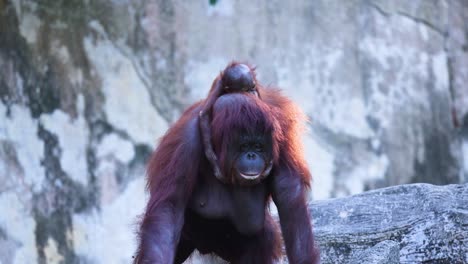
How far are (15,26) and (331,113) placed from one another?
272 cm

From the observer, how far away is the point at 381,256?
4.88m

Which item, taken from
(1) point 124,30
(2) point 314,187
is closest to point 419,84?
(2) point 314,187

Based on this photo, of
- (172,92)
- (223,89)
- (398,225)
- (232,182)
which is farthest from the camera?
(172,92)

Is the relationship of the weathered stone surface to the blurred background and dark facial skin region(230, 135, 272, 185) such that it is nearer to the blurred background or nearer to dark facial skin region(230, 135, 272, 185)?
dark facial skin region(230, 135, 272, 185)

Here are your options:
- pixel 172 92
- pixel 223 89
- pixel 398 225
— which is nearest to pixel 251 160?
pixel 223 89

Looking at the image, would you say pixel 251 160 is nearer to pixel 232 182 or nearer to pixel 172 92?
pixel 232 182

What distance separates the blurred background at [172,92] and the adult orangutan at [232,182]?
7.87 feet

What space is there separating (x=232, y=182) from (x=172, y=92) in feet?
10.4

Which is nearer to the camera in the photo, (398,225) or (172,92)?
(398,225)

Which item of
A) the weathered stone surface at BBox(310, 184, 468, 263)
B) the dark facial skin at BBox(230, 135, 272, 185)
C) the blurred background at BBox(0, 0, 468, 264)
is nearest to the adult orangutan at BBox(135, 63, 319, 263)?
the dark facial skin at BBox(230, 135, 272, 185)

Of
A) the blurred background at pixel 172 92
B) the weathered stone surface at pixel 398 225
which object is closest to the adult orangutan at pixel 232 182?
the weathered stone surface at pixel 398 225

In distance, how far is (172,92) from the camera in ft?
25.0

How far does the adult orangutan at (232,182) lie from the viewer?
175 inches

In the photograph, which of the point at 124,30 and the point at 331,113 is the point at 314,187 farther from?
the point at 124,30
